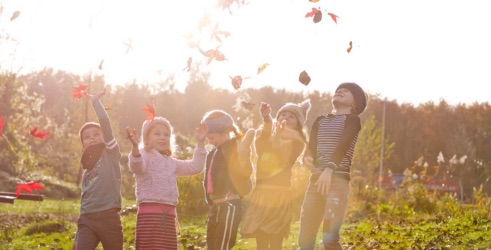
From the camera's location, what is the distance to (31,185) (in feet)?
23.7

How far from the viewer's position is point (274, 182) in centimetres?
661

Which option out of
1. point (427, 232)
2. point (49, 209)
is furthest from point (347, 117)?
point (49, 209)

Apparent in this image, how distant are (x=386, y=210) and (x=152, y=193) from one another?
33.1 feet

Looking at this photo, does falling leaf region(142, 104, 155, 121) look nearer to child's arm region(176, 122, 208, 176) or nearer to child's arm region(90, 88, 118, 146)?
child's arm region(90, 88, 118, 146)

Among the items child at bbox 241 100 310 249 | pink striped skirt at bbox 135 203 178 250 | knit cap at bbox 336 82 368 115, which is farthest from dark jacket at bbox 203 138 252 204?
knit cap at bbox 336 82 368 115

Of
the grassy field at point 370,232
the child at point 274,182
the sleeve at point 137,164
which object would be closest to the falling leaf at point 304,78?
the child at point 274,182

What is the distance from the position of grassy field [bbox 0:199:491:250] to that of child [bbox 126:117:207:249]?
3.70 metres

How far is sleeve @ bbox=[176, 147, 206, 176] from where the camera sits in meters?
6.20

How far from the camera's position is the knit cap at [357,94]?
629 centimetres

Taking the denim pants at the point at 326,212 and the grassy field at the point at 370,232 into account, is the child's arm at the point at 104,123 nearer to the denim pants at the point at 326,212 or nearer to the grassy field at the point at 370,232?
the denim pants at the point at 326,212

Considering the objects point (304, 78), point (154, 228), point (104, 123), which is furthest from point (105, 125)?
point (304, 78)

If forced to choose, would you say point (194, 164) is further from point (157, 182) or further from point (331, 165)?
point (331, 165)

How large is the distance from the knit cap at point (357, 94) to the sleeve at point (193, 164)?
5.00 ft

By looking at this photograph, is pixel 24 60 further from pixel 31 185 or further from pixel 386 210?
pixel 31 185
